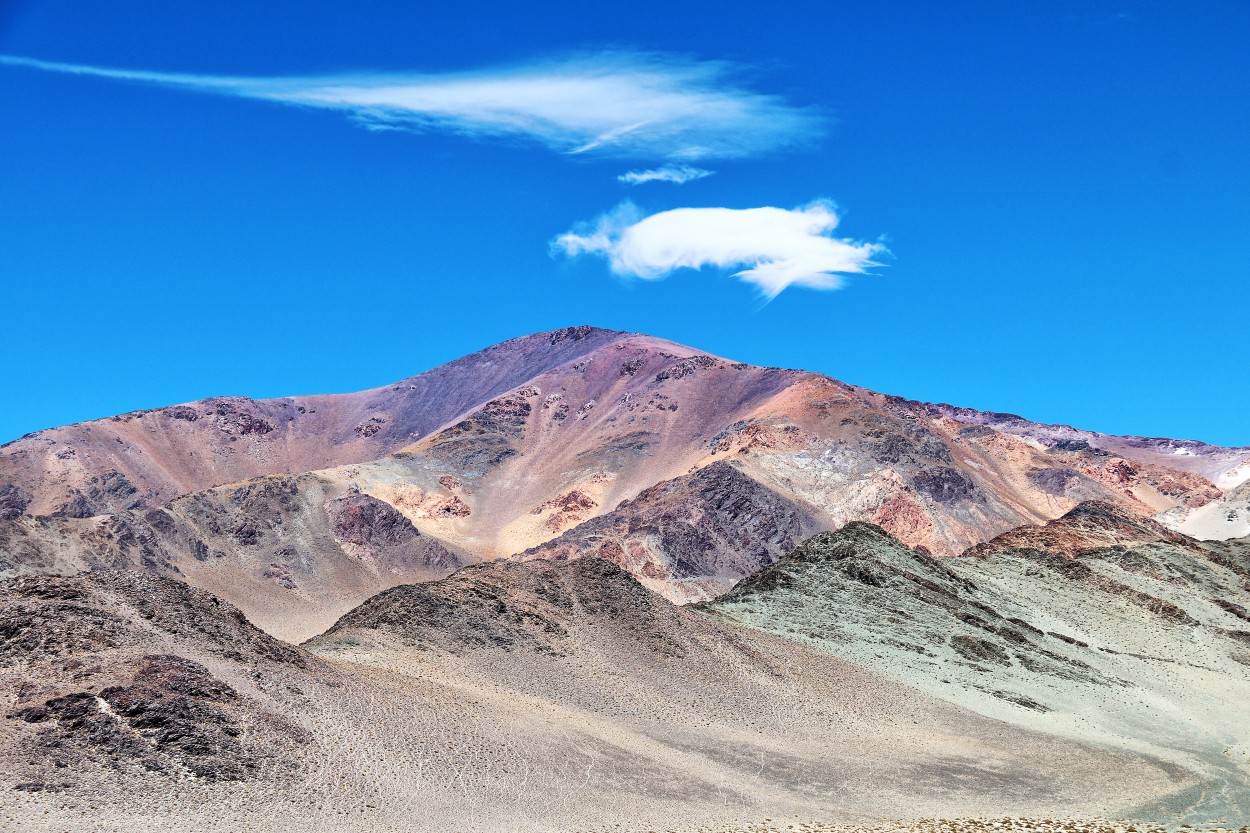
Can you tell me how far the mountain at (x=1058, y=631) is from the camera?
207 feet

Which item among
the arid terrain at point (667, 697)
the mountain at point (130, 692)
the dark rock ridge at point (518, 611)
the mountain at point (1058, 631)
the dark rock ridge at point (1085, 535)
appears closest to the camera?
the mountain at point (130, 692)

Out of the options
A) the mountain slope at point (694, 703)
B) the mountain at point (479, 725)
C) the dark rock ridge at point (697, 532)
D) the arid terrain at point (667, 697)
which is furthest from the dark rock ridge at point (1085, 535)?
the dark rock ridge at point (697, 532)

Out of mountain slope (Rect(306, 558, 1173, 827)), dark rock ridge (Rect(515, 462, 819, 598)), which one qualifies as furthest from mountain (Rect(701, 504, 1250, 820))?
dark rock ridge (Rect(515, 462, 819, 598))

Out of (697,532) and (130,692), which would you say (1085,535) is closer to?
(697,532)

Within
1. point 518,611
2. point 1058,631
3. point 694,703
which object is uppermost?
point 1058,631

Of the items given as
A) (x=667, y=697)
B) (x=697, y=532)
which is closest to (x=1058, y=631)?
(x=667, y=697)

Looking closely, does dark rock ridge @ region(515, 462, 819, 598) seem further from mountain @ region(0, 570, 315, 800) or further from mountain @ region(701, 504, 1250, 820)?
mountain @ region(0, 570, 315, 800)

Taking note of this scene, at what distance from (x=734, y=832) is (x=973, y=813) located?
34.3 ft

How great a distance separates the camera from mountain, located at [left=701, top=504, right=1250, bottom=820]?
63.1 m

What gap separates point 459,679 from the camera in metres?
52.1

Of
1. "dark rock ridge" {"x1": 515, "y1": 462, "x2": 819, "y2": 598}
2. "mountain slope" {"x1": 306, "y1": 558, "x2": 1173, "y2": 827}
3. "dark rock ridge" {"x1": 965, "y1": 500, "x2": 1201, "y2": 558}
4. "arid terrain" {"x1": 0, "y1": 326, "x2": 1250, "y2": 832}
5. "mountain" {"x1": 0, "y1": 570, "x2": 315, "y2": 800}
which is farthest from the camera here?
"dark rock ridge" {"x1": 515, "y1": 462, "x2": 819, "y2": 598}

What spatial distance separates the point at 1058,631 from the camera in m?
83.1

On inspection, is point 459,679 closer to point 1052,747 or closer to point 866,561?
point 1052,747

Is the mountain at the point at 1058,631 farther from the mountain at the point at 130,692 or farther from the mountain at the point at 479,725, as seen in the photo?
the mountain at the point at 130,692
